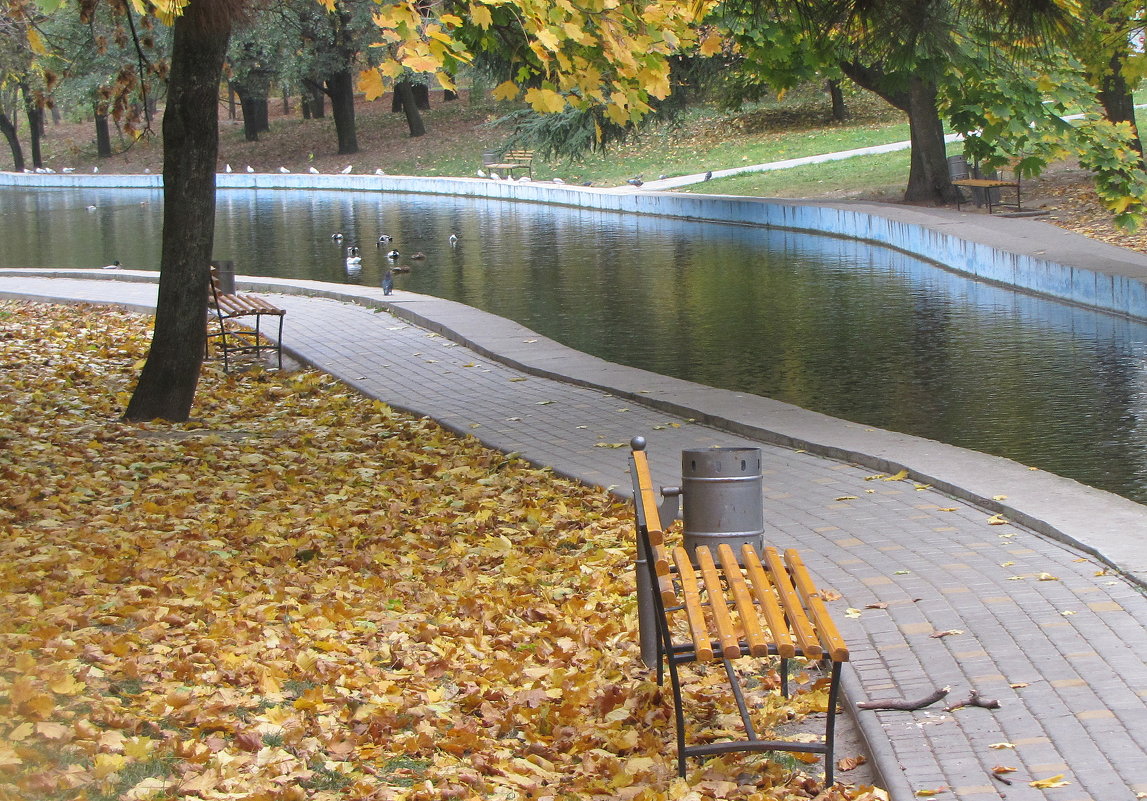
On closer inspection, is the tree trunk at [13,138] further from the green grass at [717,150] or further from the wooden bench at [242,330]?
the wooden bench at [242,330]

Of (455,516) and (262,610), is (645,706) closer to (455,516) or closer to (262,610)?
(262,610)

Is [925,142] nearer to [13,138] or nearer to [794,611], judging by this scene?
[794,611]

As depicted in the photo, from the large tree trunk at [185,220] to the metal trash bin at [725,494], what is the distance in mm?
5255

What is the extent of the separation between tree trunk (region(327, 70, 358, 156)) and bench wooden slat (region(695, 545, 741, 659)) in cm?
4743

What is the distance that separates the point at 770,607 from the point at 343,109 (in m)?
50.2

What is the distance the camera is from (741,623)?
439cm

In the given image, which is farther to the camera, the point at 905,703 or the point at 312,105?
the point at 312,105

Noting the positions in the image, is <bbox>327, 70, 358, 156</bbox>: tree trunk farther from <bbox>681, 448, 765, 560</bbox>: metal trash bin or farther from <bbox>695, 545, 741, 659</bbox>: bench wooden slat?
<bbox>695, 545, 741, 659</bbox>: bench wooden slat

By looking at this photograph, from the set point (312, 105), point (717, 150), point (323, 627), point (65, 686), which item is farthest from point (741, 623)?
point (312, 105)

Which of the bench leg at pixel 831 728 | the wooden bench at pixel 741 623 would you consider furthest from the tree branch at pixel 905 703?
the bench leg at pixel 831 728

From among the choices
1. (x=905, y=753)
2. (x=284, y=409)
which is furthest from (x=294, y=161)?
(x=905, y=753)

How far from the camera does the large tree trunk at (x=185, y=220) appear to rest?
31.7ft

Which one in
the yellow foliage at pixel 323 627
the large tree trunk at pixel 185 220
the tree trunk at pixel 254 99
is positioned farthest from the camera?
the tree trunk at pixel 254 99

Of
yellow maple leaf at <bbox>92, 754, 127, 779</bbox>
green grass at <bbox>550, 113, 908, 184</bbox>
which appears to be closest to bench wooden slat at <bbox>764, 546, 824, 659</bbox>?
yellow maple leaf at <bbox>92, 754, 127, 779</bbox>
